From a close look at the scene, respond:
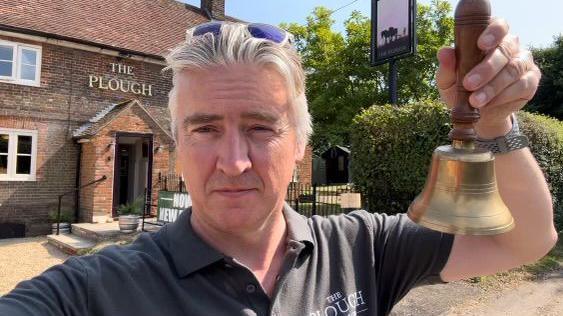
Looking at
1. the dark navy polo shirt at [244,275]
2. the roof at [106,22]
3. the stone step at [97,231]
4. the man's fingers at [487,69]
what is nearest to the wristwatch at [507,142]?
the man's fingers at [487,69]

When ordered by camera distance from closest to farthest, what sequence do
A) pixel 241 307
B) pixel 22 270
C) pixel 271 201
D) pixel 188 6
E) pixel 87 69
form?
pixel 241 307, pixel 271 201, pixel 22 270, pixel 87 69, pixel 188 6

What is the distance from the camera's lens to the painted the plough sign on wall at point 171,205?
985cm

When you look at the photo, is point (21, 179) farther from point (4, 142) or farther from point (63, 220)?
point (63, 220)

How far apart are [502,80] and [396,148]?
781 centimetres

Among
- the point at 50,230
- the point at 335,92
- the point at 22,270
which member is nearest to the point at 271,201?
the point at 22,270

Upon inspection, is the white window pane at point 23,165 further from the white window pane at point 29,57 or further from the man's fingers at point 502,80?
the man's fingers at point 502,80

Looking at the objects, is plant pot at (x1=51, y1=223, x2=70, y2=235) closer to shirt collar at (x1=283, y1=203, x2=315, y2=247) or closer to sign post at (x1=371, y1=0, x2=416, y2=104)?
sign post at (x1=371, y1=0, x2=416, y2=104)

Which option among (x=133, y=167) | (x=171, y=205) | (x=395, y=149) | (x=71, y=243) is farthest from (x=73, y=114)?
(x=395, y=149)

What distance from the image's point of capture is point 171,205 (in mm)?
10141

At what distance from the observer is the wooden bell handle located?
116 centimetres

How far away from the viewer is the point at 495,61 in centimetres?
115

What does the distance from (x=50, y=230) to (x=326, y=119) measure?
1591 centimetres

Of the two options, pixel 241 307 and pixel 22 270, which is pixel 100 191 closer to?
pixel 22 270

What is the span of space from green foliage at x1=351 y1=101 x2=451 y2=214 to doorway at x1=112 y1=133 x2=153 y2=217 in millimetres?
7982
